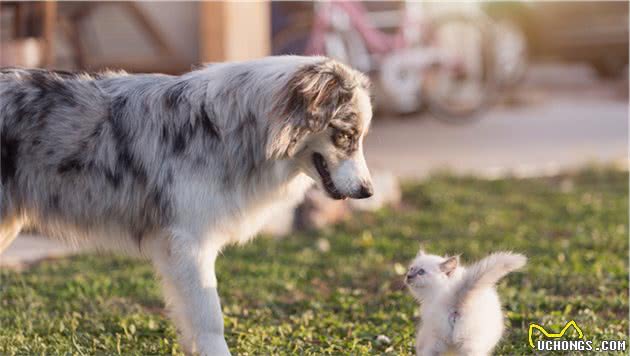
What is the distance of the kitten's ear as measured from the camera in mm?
4426

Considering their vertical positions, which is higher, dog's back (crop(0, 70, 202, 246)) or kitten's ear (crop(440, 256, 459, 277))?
dog's back (crop(0, 70, 202, 246))

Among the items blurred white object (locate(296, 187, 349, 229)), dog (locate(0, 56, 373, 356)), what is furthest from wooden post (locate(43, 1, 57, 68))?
dog (locate(0, 56, 373, 356))

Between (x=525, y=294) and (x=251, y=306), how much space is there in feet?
5.18

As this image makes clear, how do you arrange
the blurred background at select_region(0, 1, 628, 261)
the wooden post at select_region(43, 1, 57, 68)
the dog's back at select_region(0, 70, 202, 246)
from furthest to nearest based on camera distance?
the blurred background at select_region(0, 1, 628, 261)
the wooden post at select_region(43, 1, 57, 68)
the dog's back at select_region(0, 70, 202, 246)

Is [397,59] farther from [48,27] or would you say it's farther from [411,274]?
[411,274]

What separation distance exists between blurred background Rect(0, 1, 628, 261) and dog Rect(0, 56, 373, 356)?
9.12ft

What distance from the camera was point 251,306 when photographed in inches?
229

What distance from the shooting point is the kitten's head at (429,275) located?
14.4 feet

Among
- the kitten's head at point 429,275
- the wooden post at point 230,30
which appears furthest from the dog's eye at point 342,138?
the wooden post at point 230,30

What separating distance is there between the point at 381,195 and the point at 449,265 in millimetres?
3957

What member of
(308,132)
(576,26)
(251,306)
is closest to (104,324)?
(251,306)

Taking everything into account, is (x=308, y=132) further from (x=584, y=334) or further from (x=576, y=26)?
(x=576, y=26)

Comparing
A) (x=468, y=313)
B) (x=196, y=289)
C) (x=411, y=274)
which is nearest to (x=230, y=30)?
(x=196, y=289)

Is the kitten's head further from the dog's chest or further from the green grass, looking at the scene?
the dog's chest
